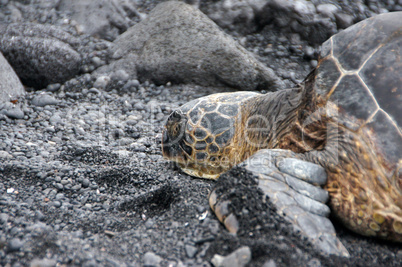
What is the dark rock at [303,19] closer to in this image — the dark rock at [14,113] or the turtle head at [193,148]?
the turtle head at [193,148]

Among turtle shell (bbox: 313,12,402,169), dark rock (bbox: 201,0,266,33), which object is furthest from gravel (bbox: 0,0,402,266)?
dark rock (bbox: 201,0,266,33)

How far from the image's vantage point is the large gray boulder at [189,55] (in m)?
4.51

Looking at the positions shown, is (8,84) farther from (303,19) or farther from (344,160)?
(303,19)

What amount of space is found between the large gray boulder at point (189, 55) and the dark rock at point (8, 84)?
1206 mm

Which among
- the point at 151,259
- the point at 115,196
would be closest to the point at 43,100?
the point at 115,196

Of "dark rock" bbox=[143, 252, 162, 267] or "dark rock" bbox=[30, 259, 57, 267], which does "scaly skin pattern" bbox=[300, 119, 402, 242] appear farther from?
"dark rock" bbox=[30, 259, 57, 267]

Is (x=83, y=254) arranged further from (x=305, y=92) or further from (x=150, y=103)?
(x=150, y=103)

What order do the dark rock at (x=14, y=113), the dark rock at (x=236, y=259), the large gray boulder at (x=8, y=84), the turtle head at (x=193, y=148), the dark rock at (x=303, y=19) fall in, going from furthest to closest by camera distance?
the dark rock at (x=303, y=19), the large gray boulder at (x=8, y=84), the dark rock at (x=14, y=113), the turtle head at (x=193, y=148), the dark rock at (x=236, y=259)

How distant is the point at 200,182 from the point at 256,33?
10.8ft

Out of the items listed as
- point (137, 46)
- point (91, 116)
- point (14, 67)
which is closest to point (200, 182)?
point (91, 116)

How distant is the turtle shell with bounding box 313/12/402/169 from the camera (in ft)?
6.28

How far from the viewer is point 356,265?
1682mm

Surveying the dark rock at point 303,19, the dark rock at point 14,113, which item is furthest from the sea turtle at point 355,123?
the dark rock at point 303,19

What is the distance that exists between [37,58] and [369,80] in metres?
4.05
